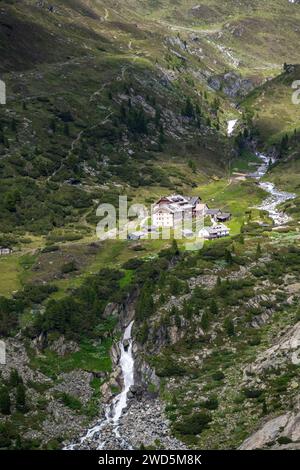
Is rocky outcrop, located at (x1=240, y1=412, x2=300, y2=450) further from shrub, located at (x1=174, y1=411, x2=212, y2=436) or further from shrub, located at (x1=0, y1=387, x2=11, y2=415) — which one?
shrub, located at (x1=0, y1=387, x2=11, y2=415)

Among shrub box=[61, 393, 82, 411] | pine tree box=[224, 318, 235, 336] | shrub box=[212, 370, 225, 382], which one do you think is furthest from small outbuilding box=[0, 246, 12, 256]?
shrub box=[212, 370, 225, 382]

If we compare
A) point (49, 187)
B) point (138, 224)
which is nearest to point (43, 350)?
point (138, 224)

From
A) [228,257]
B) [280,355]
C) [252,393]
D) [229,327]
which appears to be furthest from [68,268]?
[252,393]

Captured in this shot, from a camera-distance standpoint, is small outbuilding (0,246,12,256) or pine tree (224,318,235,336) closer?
pine tree (224,318,235,336)

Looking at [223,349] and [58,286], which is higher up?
[58,286]

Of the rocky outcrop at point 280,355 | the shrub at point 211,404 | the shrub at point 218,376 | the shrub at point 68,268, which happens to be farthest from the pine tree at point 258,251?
the shrub at point 211,404

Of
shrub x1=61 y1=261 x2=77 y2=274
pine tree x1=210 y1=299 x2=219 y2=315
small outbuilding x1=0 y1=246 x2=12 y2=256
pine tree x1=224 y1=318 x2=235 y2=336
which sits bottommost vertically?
pine tree x1=224 y1=318 x2=235 y2=336

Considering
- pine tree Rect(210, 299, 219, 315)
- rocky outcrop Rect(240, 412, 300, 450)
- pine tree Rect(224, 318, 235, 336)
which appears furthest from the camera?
pine tree Rect(210, 299, 219, 315)
